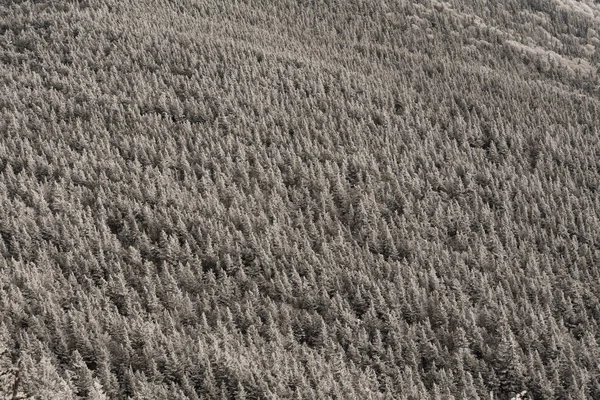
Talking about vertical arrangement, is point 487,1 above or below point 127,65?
above

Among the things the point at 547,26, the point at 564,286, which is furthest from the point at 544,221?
the point at 547,26

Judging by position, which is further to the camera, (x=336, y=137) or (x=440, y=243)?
(x=336, y=137)

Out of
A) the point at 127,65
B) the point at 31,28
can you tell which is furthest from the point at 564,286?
the point at 31,28

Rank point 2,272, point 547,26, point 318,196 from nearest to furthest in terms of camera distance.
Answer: point 2,272 → point 318,196 → point 547,26

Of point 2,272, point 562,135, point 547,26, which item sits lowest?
point 2,272

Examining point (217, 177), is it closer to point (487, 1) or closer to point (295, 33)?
point (295, 33)

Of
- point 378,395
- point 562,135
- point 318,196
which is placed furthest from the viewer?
point 562,135

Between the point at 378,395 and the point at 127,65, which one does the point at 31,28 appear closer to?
the point at 127,65
